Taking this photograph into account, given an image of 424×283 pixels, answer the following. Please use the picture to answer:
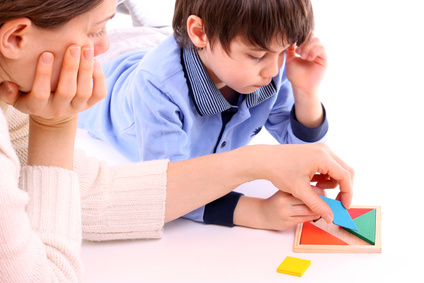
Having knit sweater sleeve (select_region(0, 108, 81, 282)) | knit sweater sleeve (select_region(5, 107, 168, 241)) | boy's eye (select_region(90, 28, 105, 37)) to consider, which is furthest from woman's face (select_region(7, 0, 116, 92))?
knit sweater sleeve (select_region(5, 107, 168, 241))

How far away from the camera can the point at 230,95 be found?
134cm

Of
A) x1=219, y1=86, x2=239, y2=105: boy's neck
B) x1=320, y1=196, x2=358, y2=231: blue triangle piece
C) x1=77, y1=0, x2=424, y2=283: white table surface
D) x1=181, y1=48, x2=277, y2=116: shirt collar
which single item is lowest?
x1=77, y1=0, x2=424, y2=283: white table surface

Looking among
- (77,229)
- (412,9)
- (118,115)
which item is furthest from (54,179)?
(412,9)

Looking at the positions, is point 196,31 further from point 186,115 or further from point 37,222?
point 37,222

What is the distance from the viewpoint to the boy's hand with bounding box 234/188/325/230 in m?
1.05

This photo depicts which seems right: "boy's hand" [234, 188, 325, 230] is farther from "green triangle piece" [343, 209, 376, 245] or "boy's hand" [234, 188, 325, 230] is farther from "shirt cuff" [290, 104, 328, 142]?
"shirt cuff" [290, 104, 328, 142]

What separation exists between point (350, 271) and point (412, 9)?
1890mm

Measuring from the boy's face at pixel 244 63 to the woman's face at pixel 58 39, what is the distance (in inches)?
14.2

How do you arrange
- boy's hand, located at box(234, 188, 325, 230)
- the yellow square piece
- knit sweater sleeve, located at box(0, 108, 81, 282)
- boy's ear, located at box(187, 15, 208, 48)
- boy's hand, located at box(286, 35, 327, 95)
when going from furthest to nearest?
boy's hand, located at box(286, 35, 327, 95), boy's ear, located at box(187, 15, 208, 48), boy's hand, located at box(234, 188, 325, 230), the yellow square piece, knit sweater sleeve, located at box(0, 108, 81, 282)

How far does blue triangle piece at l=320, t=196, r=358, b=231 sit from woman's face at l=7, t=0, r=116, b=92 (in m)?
0.51

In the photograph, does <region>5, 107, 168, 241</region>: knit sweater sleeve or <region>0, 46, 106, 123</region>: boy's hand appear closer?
<region>0, 46, 106, 123</region>: boy's hand

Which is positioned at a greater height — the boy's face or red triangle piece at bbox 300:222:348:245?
the boy's face

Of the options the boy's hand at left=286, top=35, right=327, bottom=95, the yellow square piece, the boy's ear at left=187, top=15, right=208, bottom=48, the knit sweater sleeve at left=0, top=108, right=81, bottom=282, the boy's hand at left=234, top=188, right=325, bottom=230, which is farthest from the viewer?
the boy's hand at left=286, top=35, right=327, bottom=95

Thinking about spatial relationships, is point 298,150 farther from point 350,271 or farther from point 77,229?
point 77,229
